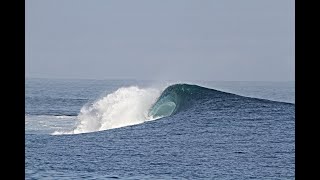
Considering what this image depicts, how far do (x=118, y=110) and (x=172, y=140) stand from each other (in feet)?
18.2

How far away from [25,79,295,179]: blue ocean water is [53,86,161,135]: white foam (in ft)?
0.08

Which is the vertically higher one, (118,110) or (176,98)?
(176,98)

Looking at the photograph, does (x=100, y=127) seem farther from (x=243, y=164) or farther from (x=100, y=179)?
(x=100, y=179)

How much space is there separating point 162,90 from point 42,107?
4.71 metres

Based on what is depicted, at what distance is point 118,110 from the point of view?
13.6 metres

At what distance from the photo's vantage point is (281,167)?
233 inches

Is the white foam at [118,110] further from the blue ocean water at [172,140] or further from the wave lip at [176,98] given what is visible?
the wave lip at [176,98]

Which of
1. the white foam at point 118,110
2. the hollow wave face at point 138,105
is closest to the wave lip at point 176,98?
the hollow wave face at point 138,105

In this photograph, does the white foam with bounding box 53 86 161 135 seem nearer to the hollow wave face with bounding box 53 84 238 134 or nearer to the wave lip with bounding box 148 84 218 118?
the hollow wave face with bounding box 53 84 238 134

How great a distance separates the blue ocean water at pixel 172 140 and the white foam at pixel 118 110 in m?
0.02

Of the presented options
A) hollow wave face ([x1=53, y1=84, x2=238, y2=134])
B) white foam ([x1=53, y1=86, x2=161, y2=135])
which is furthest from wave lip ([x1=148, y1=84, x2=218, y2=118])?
white foam ([x1=53, y1=86, x2=161, y2=135])

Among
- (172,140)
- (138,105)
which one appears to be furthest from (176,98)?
(172,140)

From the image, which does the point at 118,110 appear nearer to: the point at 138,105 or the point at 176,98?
the point at 138,105

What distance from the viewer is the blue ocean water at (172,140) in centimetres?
575
